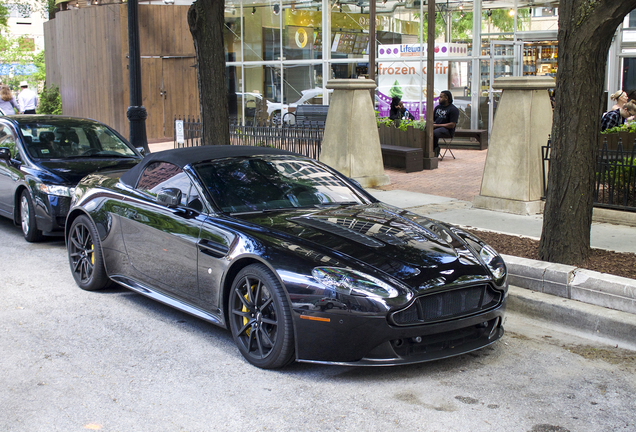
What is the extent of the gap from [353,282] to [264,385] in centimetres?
86

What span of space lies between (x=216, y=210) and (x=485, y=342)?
2.17 metres

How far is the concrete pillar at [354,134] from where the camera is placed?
40.4ft

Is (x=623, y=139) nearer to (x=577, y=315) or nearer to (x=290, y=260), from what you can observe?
(x=577, y=315)

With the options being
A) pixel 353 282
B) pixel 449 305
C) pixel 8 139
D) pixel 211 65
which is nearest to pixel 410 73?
pixel 211 65

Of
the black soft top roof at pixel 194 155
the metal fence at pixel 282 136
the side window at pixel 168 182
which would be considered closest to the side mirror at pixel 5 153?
the black soft top roof at pixel 194 155

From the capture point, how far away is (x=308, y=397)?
4133mm

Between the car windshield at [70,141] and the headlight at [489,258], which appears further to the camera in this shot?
the car windshield at [70,141]

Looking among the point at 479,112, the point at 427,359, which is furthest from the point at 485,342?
the point at 479,112

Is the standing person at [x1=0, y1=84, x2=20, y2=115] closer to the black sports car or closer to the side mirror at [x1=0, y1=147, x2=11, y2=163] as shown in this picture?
the black sports car

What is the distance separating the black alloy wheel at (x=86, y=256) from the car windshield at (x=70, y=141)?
2624 millimetres

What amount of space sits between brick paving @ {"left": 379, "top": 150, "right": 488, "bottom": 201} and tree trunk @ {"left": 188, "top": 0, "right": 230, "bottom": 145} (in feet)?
12.1

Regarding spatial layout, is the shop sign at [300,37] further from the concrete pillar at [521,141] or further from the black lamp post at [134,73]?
the concrete pillar at [521,141]

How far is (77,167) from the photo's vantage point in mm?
8539

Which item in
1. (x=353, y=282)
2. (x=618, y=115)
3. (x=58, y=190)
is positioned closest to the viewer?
(x=353, y=282)
